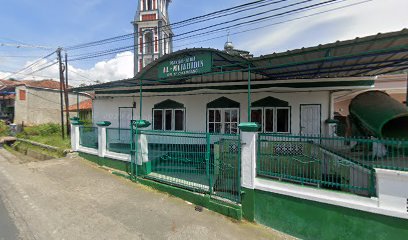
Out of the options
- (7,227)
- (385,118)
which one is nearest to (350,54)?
(385,118)

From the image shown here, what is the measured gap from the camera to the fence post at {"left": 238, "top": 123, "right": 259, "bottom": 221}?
4262 mm

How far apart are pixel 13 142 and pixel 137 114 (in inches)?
530

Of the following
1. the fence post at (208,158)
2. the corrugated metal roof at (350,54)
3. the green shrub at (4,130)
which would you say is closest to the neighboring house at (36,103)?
the green shrub at (4,130)

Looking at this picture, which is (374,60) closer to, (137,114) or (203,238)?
(203,238)

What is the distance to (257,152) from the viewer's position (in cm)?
452

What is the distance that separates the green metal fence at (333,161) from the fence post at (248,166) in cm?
27

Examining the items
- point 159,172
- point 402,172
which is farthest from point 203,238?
point 402,172

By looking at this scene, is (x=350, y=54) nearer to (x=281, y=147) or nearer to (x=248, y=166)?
(x=281, y=147)

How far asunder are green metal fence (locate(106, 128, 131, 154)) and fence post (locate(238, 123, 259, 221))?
403 centimetres

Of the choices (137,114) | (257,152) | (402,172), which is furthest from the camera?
(137,114)

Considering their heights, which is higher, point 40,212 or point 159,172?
point 159,172

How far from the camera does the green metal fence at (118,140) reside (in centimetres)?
697

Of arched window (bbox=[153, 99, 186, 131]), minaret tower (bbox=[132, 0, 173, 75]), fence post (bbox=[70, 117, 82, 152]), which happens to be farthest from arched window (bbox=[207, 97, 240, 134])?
minaret tower (bbox=[132, 0, 173, 75])

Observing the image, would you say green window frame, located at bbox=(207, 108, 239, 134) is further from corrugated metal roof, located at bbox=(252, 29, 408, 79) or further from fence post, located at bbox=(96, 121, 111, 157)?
fence post, located at bbox=(96, 121, 111, 157)
